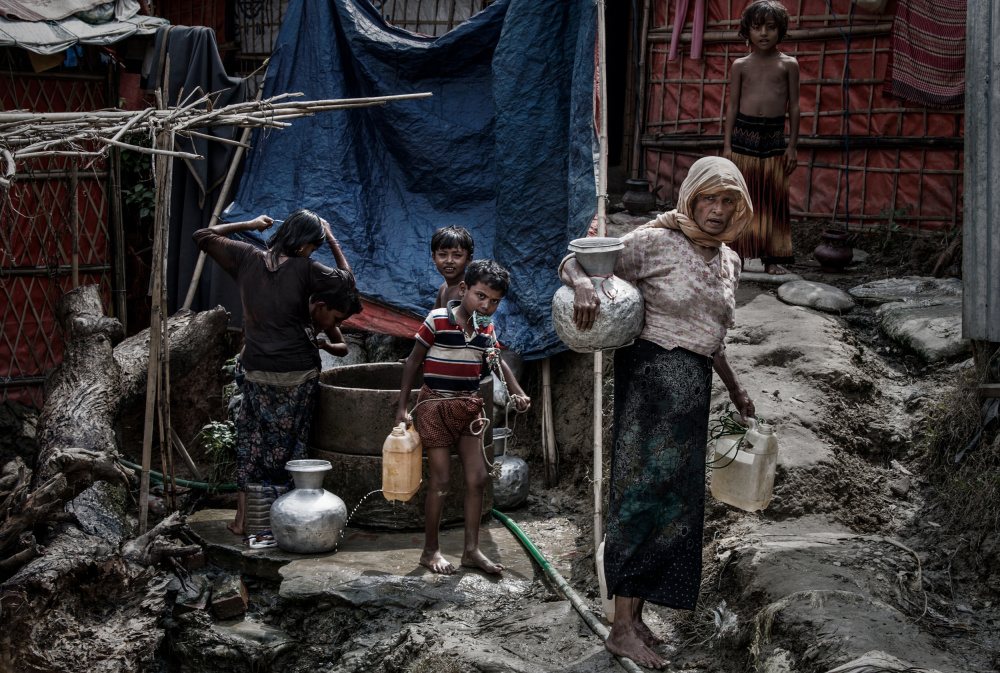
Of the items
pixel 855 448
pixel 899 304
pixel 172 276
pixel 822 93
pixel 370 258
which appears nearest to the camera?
pixel 855 448

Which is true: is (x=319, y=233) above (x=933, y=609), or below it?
above

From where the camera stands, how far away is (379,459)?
535cm

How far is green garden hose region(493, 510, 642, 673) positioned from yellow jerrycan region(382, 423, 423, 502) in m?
0.81

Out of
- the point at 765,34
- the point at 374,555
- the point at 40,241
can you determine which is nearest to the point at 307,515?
the point at 374,555

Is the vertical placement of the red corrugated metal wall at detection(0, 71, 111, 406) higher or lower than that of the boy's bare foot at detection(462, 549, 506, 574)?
higher

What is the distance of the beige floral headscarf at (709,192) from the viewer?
3262 millimetres

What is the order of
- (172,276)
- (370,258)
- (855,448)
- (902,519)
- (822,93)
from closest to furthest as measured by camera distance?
(902,519), (855,448), (370,258), (172,276), (822,93)

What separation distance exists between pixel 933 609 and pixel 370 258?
449 centimetres

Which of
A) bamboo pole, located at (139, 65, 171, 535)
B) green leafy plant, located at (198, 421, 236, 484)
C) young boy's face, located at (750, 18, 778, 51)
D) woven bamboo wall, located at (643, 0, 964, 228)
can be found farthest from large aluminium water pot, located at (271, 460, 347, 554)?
woven bamboo wall, located at (643, 0, 964, 228)

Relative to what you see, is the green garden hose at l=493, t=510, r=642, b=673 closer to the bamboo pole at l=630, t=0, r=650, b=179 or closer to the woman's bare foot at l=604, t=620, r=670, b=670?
the woman's bare foot at l=604, t=620, r=670, b=670

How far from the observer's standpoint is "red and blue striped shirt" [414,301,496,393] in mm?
4629

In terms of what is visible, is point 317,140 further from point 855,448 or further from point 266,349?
point 855,448

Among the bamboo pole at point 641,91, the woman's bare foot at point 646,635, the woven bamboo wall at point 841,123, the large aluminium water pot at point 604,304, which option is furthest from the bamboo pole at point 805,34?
the woman's bare foot at point 646,635

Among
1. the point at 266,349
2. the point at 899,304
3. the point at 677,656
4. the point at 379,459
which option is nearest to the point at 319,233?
the point at 266,349
